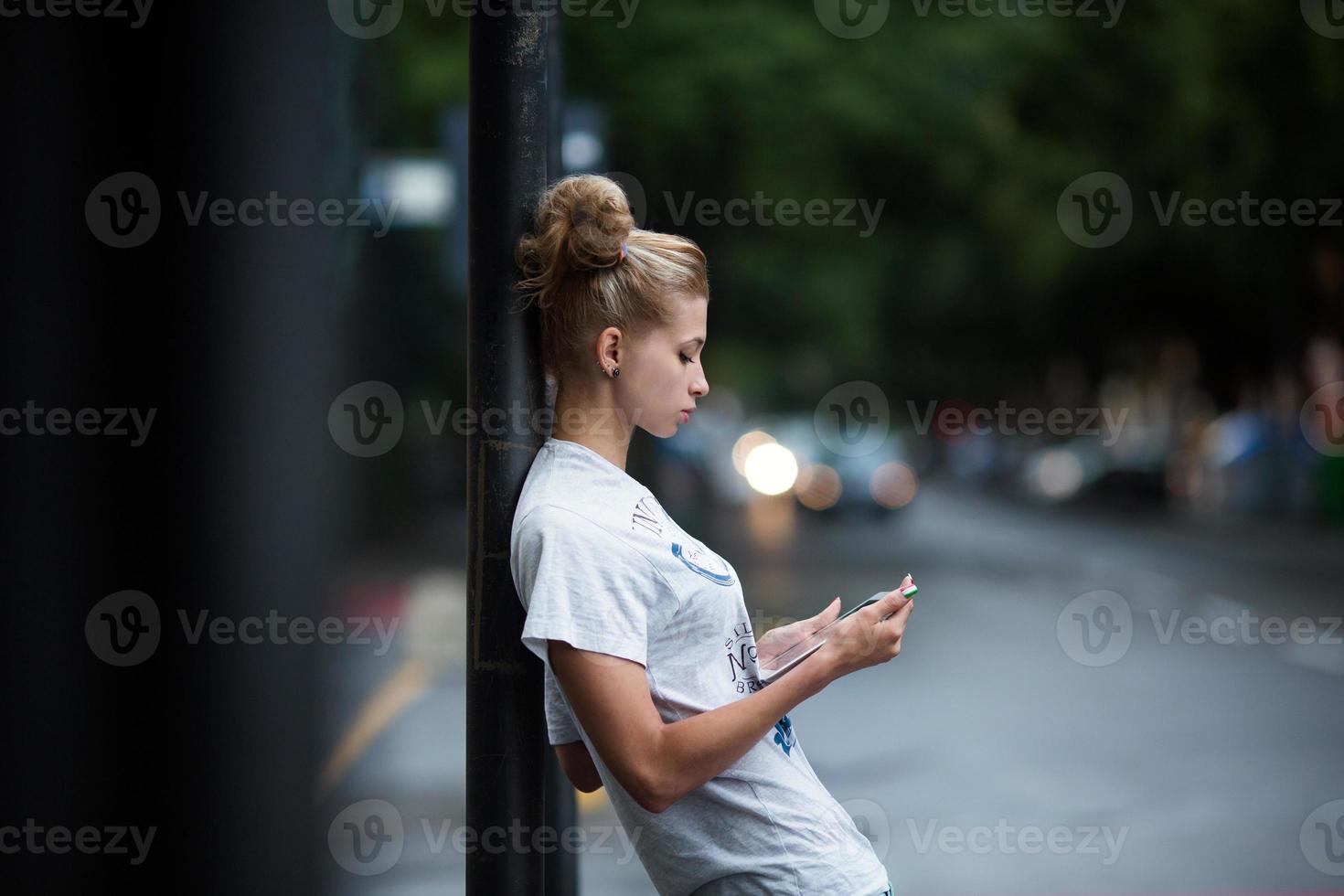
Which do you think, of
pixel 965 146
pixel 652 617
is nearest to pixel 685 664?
pixel 652 617

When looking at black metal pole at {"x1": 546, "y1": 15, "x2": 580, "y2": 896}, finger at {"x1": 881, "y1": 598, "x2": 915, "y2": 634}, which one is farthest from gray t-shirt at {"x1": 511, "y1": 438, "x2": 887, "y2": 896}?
black metal pole at {"x1": 546, "y1": 15, "x2": 580, "y2": 896}

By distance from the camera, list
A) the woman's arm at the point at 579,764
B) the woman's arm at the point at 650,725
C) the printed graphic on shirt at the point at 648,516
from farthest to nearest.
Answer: the woman's arm at the point at 579,764 → the printed graphic on shirt at the point at 648,516 → the woman's arm at the point at 650,725

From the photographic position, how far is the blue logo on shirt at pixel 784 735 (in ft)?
7.26

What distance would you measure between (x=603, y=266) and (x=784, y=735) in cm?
78

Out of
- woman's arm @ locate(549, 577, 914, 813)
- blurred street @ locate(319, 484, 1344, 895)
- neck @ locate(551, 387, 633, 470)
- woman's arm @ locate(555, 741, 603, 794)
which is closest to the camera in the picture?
woman's arm @ locate(549, 577, 914, 813)

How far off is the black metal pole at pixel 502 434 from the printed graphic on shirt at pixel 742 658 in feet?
1.15

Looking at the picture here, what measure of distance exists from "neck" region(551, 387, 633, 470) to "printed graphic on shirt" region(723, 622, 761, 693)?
1.03 feet

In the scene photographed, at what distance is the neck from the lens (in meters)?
2.23

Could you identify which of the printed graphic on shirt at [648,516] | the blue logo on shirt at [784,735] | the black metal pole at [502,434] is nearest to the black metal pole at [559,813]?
the black metal pole at [502,434]

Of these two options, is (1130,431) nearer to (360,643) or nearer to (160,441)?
(360,643)

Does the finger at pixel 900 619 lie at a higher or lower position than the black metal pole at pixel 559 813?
higher

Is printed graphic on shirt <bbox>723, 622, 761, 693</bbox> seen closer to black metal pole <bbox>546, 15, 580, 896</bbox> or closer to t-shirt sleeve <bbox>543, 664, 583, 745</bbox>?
t-shirt sleeve <bbox>543, 664, 583, 745</bbox>

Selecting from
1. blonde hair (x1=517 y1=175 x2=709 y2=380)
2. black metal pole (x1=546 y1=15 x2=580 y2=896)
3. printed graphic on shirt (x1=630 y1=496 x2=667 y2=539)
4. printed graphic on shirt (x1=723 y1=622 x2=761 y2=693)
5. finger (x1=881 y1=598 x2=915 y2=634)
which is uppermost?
blonde hair (x1=517 y1=175 x2=709 y2=380)

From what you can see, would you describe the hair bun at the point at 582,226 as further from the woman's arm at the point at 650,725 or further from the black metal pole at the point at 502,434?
the woman's arm at the point at 650,725
